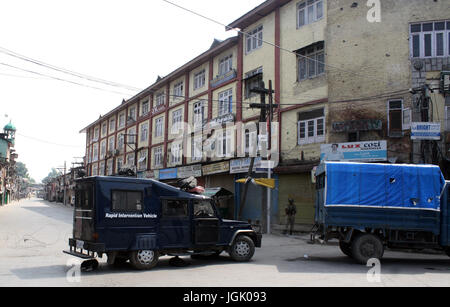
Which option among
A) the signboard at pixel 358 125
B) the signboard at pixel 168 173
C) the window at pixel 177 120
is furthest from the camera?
the window at pixel 177 120

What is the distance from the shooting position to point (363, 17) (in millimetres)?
19156

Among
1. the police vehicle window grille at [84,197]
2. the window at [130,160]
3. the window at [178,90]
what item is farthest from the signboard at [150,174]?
→ the police vehicle window grille at [84,197]

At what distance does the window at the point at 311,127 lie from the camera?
20.2 meters

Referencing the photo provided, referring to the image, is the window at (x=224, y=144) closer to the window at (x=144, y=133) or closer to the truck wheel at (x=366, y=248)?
the window at (x=144, y=133)

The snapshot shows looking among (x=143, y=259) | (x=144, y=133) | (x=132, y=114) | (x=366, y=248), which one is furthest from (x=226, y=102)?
(x=132, y=114)

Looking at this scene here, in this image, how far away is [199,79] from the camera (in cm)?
3222

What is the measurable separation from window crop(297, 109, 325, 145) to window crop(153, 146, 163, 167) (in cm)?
1862

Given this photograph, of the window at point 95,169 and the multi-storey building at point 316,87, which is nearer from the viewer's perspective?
the multi-storey building at point 316,87

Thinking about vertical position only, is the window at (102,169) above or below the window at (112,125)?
below

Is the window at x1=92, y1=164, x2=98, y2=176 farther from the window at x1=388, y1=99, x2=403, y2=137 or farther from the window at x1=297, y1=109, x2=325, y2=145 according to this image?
the window at x1=388, y1=99, x2=403, y2=137

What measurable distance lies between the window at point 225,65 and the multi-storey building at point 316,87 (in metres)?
0.08

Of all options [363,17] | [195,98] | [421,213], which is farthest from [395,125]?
[195,98]
